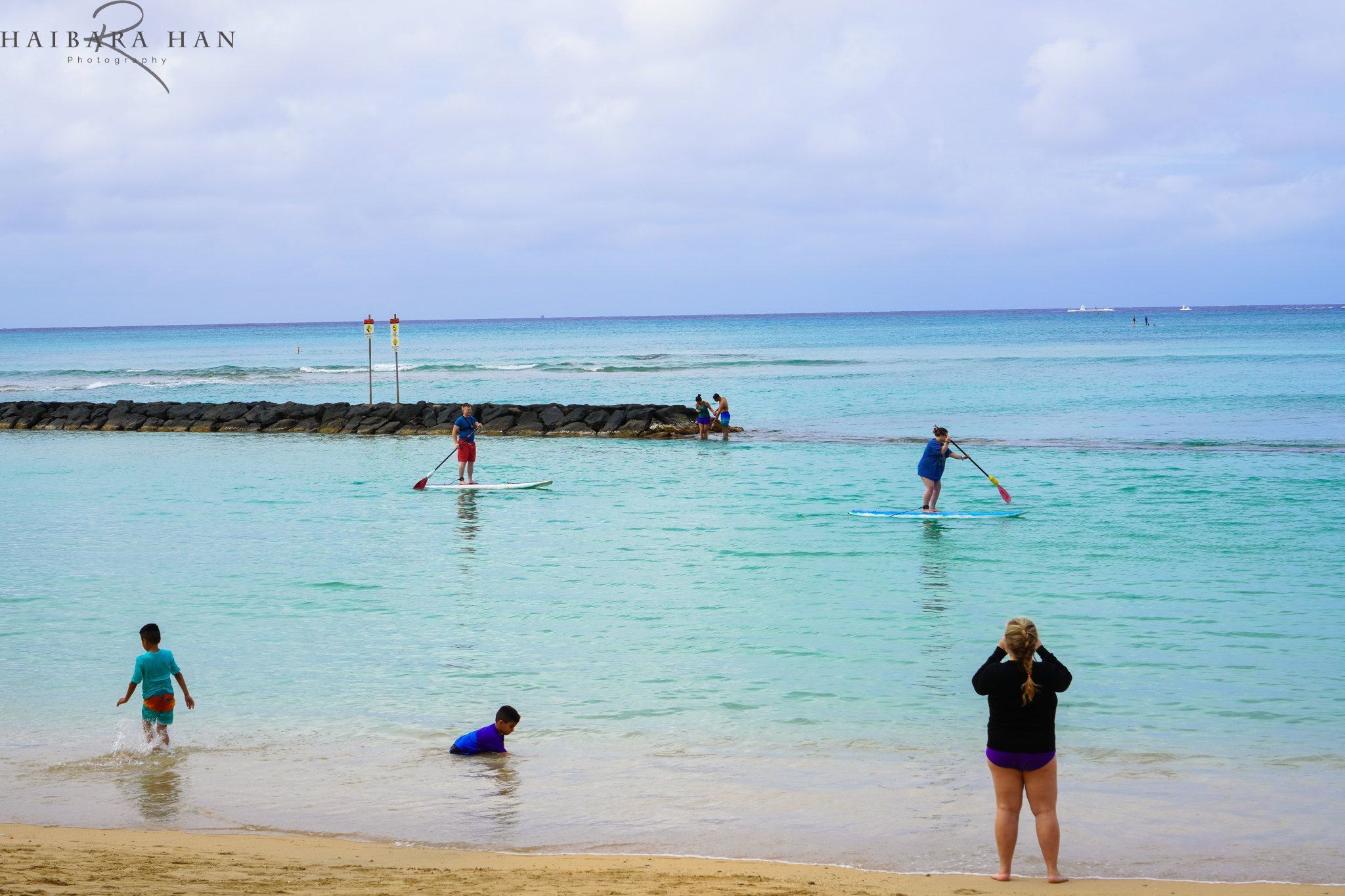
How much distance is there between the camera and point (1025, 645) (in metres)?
5.23

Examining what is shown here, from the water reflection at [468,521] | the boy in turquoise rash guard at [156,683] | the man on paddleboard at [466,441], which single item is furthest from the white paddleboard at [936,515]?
the boy in turquoise rash guard at [156,683]

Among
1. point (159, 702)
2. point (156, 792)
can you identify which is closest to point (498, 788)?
point (156, 792)

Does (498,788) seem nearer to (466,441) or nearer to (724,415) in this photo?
(466,441)

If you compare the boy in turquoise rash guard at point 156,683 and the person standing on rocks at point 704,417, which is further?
the person standing on rocks at point 704,417

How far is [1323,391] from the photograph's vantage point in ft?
141

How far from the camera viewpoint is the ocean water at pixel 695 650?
269 inches

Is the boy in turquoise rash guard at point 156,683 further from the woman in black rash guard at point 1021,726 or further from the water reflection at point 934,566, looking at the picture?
the water reflection at point 934,566

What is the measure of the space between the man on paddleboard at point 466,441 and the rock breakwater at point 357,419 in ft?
35.1

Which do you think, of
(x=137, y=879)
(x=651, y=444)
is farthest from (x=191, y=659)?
(x=651, y=444)

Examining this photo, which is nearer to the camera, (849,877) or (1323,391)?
(849,877)

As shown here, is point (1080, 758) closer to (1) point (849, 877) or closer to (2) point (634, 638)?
(1) point (849, 877)

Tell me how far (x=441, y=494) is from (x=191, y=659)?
11.0 metres

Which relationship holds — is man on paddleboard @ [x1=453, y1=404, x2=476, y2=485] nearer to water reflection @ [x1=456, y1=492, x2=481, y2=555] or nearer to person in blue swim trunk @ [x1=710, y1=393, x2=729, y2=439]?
water reflection @ [x1=456, y1=492, x2=481, y2=555]

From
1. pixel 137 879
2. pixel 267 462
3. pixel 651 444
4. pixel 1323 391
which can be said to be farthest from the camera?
pixel 1323 391
